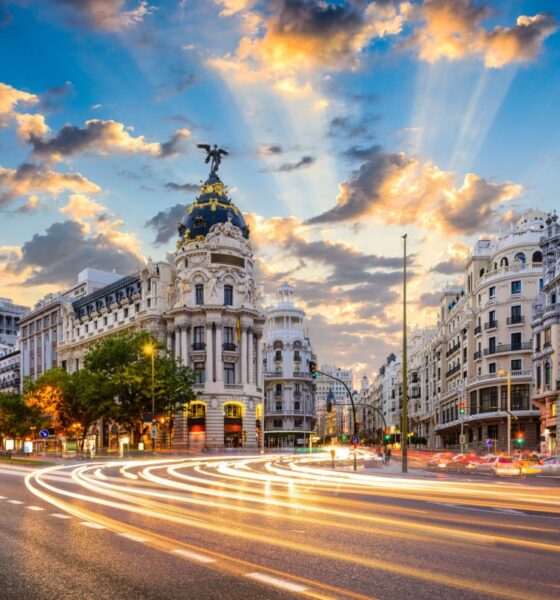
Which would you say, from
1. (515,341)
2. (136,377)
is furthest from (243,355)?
(515,341)

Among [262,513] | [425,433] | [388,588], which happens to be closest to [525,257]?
[425,433]

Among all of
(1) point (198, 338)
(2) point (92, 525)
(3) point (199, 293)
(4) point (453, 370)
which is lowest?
(2) point (92, 525)

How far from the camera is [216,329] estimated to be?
91.1 metres

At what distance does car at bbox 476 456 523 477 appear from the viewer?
38562 millimetres

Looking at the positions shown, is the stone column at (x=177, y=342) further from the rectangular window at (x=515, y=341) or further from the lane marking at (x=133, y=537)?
the lane marking at (x=133, y=537)

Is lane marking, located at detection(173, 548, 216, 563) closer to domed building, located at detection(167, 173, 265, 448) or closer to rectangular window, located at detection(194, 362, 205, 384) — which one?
domed building, located at detection(167, 173, 265, 448)

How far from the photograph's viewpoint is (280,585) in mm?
8766

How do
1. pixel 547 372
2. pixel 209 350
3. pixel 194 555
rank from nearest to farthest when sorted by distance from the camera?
pixel 194 555, pixel 547 372, pixel 209 350

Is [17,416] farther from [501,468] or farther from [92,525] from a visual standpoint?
[92,525]

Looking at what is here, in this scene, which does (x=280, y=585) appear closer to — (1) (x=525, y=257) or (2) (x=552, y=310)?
(2) (x=552, y=310)

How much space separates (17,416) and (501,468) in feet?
221

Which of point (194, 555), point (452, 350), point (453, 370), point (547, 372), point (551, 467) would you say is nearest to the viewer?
point (194, 555)

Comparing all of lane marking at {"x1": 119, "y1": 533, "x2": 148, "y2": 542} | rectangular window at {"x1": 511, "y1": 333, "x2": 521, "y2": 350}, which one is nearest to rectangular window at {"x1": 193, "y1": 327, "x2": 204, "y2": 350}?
rectangular window at {"x1": 511, "y1": 333, "x2": 521, "y2": 350}

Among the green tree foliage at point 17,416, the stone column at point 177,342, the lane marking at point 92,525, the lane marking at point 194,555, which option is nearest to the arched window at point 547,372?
the stone column at point 177,342
